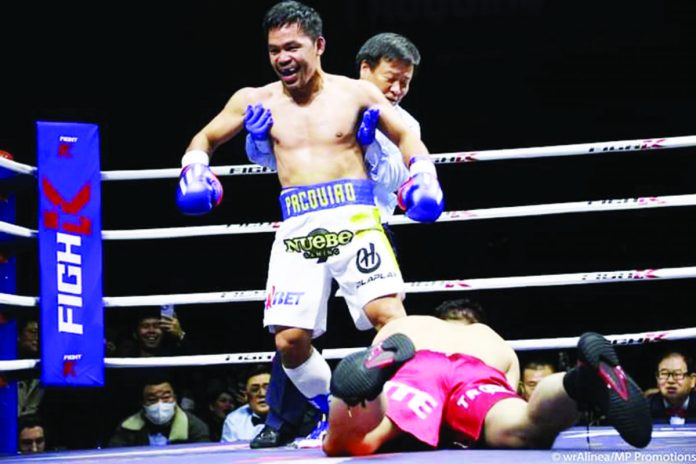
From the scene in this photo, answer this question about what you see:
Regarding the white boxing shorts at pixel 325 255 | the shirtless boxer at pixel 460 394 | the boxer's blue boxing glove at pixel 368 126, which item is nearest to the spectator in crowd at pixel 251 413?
the white boxing shorts at pixel 325 255

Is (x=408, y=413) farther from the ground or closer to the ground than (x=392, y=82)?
closer to the ground

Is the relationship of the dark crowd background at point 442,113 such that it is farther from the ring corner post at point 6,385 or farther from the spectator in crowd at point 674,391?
the ring corner post at point 6,385

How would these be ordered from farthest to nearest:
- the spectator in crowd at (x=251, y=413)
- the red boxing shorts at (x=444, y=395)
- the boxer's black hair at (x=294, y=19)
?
the spectator in crowd at (x=251, y=413) < the boxer's black hair at (x=294, y=19) < the red boxing shorts at (x=444, y=395)

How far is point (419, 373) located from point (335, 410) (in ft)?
0.90

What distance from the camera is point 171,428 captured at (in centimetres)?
416

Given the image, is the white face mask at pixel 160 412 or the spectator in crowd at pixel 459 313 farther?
the white face mask at pixel 160 412

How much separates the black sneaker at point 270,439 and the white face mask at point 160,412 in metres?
1.25

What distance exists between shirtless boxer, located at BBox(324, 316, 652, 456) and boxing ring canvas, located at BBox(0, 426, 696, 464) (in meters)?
0.05

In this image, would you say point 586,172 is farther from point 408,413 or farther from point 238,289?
point 408,413

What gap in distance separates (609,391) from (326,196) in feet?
3.61

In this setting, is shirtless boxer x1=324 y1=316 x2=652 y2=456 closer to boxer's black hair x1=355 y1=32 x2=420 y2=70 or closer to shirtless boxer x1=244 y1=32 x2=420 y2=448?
shirtless boxer x1=244 y1=32 x2=420 y2=448

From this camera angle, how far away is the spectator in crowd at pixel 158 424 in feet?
13.6

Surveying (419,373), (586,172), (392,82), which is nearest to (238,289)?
(586,172)

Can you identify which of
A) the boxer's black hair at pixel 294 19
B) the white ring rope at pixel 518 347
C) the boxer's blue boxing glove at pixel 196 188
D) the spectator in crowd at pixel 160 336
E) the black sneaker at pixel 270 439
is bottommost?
the black sneaker at pixel 270 439
